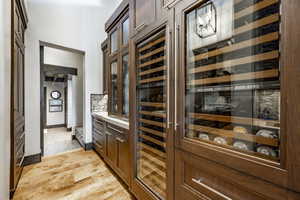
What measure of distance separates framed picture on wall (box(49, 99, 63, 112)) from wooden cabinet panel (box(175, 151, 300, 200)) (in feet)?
26.2

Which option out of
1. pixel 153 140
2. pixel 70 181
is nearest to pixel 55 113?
pixel 70 181

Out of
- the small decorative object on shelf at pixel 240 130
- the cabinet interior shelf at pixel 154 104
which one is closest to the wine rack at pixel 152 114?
the cabinet interior shelf at pixel 154 104

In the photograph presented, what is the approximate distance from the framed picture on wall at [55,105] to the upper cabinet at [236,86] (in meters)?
7.99

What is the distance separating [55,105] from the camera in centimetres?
743

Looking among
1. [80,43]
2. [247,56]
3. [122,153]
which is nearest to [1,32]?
[122,153]

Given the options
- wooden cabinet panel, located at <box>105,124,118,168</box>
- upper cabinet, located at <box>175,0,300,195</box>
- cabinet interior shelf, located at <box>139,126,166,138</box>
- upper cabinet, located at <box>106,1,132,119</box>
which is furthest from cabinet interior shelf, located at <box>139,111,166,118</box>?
wooden cabinet panel, located at <box>105,124,118,168</box>

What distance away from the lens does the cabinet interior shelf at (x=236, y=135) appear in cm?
68

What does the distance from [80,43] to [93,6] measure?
3.32 ft

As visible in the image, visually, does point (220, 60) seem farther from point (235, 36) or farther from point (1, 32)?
point (1, 32)

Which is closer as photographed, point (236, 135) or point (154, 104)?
point (236, 135)

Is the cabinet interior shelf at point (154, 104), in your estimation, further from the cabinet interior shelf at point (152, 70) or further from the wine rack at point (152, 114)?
the cabinet interior shelf at point (152, 70)

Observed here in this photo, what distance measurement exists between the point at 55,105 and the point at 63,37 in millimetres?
5398

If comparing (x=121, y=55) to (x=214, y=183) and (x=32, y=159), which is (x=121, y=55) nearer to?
(x=214, y=183)

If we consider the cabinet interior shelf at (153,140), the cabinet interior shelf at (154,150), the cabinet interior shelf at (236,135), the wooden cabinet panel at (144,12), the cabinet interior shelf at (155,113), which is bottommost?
the cabinet interior shelf at (154,150)
